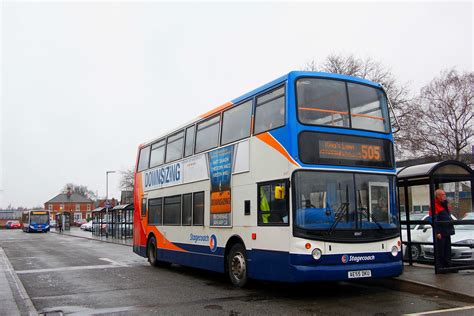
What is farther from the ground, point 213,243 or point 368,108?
point 368,108

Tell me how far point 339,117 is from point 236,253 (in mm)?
3745

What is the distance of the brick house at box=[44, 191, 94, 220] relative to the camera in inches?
4985

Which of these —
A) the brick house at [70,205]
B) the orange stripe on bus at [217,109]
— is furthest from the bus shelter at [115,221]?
the brick house at [70,205]

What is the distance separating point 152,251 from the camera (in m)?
15.9

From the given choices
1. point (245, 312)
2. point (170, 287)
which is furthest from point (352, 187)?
point (170, 287)

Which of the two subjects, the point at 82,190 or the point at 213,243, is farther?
the point at 82,190

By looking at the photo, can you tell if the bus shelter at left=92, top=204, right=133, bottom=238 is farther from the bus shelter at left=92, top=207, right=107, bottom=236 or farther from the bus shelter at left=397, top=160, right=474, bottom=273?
the bus shelter at left=397, top=160, right=474, bottom=273

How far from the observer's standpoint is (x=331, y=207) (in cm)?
876

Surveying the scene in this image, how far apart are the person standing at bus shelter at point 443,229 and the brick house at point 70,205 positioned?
4840 inches

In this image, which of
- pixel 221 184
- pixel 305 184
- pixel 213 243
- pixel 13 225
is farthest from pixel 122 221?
pixel 13 225

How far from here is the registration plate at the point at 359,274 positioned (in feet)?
28.4

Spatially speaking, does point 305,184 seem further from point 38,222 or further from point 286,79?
point 38,222

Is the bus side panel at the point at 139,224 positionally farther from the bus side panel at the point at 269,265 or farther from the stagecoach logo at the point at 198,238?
the bus side panel at the point at 269,265

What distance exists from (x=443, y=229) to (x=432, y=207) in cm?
55
